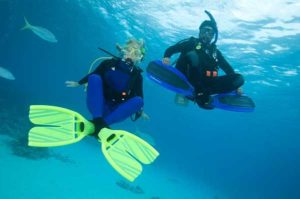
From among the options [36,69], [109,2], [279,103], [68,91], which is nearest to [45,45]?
[68,91]

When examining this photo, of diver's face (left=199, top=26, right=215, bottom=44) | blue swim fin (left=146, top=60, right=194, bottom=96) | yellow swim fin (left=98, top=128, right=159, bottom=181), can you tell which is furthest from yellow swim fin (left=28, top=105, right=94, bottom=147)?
diver's face (left=199, top=26, right=215, bottom=44)

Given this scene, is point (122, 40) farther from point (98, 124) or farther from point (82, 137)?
point (82, 137)

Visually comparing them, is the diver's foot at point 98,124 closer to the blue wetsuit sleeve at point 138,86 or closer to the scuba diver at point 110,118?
the scuba diver at point 110,118

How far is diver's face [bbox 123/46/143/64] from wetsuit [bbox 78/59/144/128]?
0.43 ft

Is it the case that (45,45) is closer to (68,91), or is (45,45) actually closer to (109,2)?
(68,91)

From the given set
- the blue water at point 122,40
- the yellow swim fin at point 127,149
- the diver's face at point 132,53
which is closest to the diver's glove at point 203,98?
the diver's face at point 132,53

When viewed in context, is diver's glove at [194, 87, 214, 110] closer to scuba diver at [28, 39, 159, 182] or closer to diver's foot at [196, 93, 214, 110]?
diver's foot at [196, 93, 214, 110]

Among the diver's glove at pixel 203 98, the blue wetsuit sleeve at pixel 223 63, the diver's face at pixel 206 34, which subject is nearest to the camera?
the diver's glove at pixel 203 98

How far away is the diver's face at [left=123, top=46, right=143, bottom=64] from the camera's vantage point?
551 centimetres

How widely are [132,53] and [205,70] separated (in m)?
1.89

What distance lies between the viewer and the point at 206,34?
22.0 ft

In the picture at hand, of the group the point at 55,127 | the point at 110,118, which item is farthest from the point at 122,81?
the point at 55,127

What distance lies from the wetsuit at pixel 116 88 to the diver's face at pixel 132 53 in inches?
5.1

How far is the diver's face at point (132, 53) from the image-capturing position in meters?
5.51
